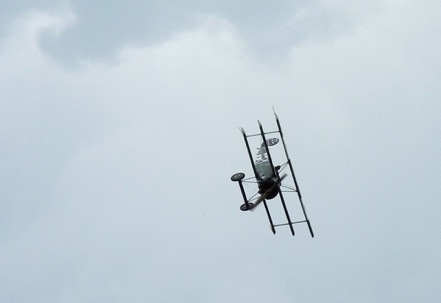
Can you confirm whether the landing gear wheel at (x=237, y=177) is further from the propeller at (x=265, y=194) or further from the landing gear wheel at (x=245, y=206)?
the propeller at (x=265, y=194)

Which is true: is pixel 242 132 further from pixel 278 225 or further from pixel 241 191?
pixel 278 225

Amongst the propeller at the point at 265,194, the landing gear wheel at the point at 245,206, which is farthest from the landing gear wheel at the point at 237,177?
the propeller at the point at 265,194

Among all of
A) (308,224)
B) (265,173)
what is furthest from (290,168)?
(308,224)

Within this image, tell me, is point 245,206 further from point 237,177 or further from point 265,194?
point 237,177

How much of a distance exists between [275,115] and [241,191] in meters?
8.92

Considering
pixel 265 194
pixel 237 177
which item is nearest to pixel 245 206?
pixel 265 194

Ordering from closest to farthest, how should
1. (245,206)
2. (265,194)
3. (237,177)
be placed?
(237,177) < (245,206) < (265,194)

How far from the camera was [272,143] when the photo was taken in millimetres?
76812

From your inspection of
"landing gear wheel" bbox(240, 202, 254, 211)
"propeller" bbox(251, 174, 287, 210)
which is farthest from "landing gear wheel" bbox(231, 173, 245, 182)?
"propeller" bbox(251, 174, 287, 210)

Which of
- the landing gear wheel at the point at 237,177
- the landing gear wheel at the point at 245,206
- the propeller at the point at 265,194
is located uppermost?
the landing gear wheel at the point at 237,177

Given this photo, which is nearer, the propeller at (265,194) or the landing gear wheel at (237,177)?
the landing gear wheel at (237,177)

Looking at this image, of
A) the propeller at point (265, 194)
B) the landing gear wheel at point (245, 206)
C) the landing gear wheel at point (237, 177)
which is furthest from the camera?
the propeller at point (265, 194)

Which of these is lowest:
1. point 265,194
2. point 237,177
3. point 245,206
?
point 245,206

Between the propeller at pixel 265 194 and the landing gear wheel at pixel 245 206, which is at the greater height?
the propeller at pixel 265 194
